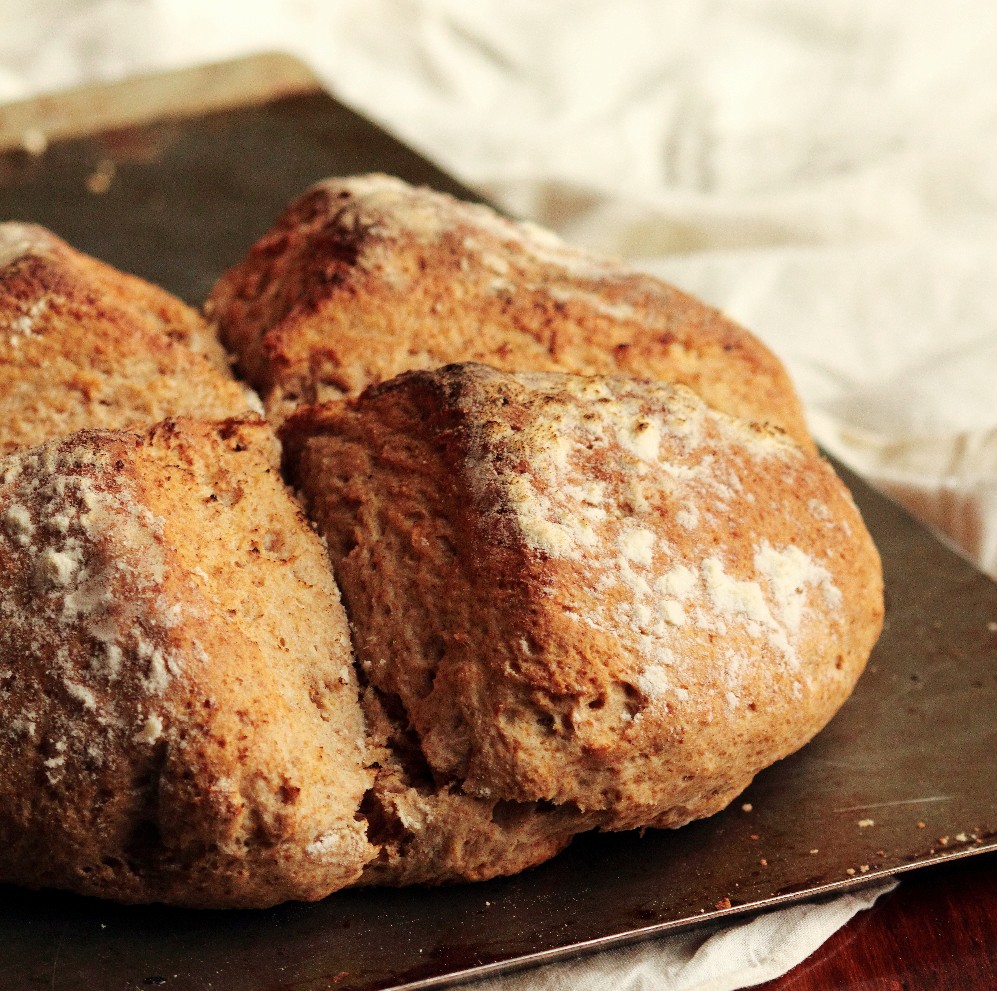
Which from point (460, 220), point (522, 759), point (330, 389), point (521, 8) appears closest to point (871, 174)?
point (521, 8)

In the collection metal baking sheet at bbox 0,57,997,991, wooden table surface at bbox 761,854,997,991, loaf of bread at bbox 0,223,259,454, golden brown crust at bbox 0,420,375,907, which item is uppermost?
loaf of bread at bbox 0,223,259,454

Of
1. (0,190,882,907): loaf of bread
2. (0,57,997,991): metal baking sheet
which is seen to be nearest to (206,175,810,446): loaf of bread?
(0,190,882,907): loaf of bread

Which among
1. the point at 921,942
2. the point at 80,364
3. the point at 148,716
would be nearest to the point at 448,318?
the point at 80,364

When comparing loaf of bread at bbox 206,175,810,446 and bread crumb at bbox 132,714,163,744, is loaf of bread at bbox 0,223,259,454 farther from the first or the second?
bread crumb at bbox 132,714,163,744

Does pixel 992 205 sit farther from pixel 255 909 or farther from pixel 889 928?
pixel 255 909

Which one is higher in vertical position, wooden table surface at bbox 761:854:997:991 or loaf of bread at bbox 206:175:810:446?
loaf of bread at bbox 206:175:810:446

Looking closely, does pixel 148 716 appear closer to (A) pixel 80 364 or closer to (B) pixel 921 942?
(A) pixel 80 364
